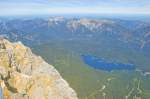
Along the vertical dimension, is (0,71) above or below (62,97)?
above

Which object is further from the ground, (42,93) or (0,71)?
(0,71)

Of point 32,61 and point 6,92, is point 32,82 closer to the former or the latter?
point 6,92

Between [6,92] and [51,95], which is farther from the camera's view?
[51,95]

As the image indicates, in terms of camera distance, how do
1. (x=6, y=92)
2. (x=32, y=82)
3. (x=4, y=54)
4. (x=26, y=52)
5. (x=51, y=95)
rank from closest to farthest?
(x=6, y=92), (x=51, y=95), (x=32, y=82), (x=4, y=54), (x=26, y=52)

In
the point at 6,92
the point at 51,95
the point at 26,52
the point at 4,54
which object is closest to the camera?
the point at 6,92

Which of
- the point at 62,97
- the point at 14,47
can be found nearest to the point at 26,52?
the point at 14,47

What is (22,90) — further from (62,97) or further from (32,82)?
(62,97)

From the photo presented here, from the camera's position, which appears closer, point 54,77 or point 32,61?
point 54,77

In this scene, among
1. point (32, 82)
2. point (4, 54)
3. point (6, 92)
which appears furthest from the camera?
point (4, 54)

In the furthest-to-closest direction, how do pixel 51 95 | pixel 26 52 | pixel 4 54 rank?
pixel 26 52 < pixel 4 54 < pixel 51 95

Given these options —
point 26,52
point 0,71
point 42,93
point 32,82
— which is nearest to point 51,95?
point 42,93
